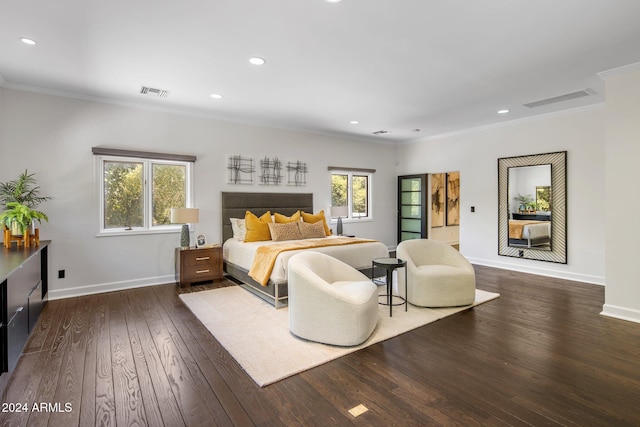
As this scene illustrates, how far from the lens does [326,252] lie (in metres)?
4.38

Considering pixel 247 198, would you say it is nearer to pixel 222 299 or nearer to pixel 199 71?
pixel 222 299

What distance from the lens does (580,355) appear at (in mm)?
2730

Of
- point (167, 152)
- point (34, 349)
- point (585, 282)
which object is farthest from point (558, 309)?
point (167, 152)

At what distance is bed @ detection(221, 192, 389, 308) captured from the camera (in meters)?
4.02

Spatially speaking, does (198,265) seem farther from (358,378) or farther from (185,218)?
(358,378)

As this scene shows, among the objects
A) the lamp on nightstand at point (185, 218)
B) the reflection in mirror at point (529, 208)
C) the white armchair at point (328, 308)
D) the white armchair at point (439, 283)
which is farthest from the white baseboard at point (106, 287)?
the reflection in mirror at point (529, 208)

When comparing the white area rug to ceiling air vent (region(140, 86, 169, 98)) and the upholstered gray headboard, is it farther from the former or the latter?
ceiling air vent (region(140, 86, 169, 98))

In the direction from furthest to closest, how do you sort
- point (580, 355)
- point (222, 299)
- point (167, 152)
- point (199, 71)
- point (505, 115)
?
point (505, 115) < point (167, 152) < point (222, 299) < point (199, 71) < point (580, 355)

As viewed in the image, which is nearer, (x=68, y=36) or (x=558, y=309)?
(x=68, y=36)

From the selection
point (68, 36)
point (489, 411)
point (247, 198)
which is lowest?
point (489, 411)

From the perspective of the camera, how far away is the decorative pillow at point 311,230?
555cm

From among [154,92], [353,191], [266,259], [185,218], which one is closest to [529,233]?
[353,191]

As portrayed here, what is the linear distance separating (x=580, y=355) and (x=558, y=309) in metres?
1.33

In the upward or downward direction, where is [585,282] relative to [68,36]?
downward
